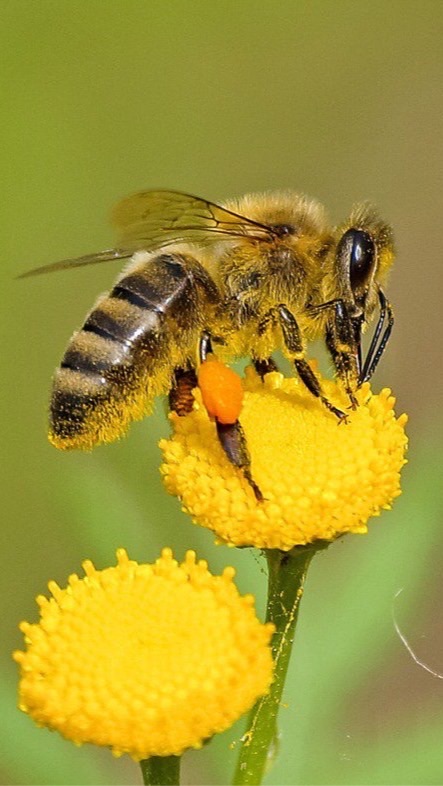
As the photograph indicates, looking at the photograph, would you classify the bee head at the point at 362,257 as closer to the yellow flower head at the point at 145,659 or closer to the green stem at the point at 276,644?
the green stem at the point at 276,644

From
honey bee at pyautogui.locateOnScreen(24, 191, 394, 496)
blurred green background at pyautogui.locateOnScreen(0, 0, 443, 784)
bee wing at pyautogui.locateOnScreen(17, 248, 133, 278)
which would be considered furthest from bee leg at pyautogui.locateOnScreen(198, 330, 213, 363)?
blurred green background at pyautogui.locateOnScreen(0, 0, 443, 784)

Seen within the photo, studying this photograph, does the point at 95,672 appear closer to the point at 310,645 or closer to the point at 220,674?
the point at 220,674

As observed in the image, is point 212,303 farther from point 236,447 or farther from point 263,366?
point 236,447

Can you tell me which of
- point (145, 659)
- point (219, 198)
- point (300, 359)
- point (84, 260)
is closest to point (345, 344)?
point (300, 359)

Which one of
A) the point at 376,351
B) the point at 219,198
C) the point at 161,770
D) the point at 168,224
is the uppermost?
the point at 168,224

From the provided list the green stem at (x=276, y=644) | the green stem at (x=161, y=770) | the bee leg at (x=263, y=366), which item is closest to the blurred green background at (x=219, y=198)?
the green stem at (x=276, y=644)

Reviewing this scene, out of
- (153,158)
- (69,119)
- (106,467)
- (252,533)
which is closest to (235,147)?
(153,158)

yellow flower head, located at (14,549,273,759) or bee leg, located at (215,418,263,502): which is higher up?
bee leg, located at (215,418,263,502)

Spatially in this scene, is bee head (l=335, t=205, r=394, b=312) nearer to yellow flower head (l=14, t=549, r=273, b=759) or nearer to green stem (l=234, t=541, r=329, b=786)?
green stem (l=234, t=541, r=329, b=786)
